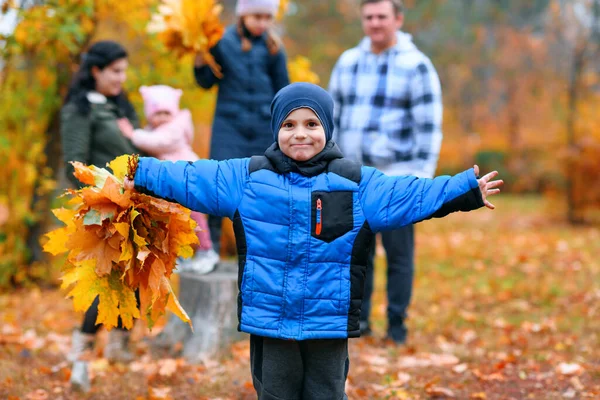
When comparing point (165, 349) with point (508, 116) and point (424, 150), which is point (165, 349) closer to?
point (424, 150)

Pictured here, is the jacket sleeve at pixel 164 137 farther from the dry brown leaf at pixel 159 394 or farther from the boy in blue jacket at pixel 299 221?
the boy in blue jacket at pixel 299 221

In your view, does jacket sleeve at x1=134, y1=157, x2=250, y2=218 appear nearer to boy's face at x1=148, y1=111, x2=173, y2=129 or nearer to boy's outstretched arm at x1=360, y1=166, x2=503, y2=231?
boy's outstretched arm at x1=360, y1=166, x2=503, y2=231

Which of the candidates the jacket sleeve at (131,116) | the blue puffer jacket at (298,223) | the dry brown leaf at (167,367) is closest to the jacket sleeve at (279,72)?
the jacket sleeve at (131,116)

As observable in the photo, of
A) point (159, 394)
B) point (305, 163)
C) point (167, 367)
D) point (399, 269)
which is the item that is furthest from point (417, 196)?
point (167, 367)

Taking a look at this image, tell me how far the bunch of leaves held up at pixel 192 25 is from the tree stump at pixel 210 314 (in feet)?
4.60

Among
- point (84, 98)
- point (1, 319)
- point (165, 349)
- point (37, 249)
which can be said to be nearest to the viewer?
point (84, 98)

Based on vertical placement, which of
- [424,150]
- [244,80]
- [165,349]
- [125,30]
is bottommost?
[165,349]

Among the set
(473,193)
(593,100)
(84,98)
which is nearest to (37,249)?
(84,98)

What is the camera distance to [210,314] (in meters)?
4.55

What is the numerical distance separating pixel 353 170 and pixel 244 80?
2066mm

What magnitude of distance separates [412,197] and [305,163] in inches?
17.7

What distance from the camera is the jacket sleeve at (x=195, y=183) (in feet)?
8.87

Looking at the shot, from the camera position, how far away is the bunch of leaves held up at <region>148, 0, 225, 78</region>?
4484 millimetres

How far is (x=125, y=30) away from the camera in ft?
26.0
